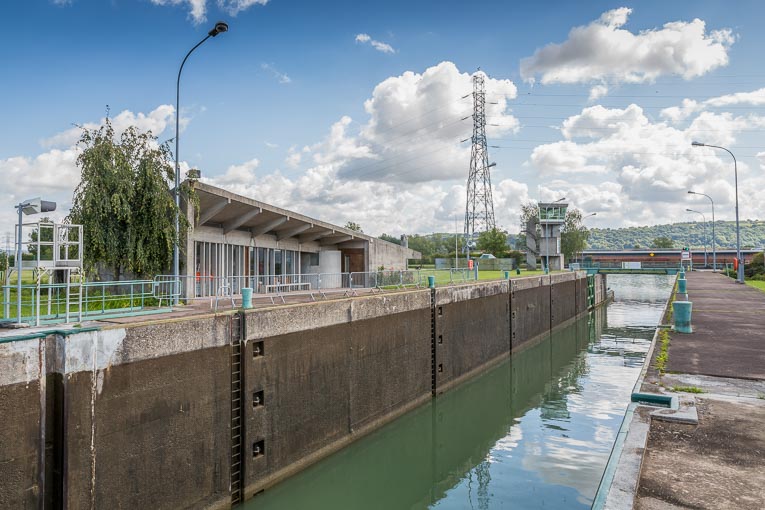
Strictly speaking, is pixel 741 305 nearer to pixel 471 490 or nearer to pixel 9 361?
pixel 471 490

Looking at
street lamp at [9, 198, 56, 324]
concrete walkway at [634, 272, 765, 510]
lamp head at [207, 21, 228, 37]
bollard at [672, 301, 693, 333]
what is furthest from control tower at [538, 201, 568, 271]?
street lamp at [9, 198, 56, 324]

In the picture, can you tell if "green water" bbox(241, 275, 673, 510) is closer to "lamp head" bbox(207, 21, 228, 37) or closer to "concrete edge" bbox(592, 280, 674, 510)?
"concrete edge" bbox(592, 280, 674, 510)

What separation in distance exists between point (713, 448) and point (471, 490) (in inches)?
226

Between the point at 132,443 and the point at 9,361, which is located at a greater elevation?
the point at 9,361

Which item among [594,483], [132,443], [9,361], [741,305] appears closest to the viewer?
[9,361]

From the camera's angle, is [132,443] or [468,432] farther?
[468,432]

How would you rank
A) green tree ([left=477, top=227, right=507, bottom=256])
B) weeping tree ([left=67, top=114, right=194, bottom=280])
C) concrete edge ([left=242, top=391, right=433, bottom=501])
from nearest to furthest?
concrete edge ([left=242, top=391, right=433, bottom=501])
weeping tree ([left=67, top=114, right=194, bottom=280])
green tree ([left=477, top=227, right=507, bottom=256])

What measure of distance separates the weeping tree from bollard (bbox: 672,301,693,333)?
56.6 ft

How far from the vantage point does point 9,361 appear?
686 cm

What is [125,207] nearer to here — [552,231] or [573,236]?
[552,231]

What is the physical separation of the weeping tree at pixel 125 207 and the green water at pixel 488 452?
32.1 ft

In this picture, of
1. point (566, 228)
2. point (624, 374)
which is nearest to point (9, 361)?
point (624, 374)

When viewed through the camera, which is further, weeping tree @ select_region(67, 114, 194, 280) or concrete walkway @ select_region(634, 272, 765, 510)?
weeping tree @ select_region(67, 114, 194, 280)

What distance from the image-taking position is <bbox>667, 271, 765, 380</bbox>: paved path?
496 inches
